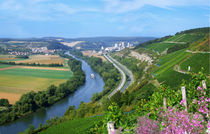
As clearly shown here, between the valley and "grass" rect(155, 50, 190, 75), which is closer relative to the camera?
the valley

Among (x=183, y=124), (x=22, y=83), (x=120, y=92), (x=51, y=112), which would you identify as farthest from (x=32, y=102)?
(x=183, y=124)

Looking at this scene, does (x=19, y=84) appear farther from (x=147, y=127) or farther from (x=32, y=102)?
(x=147, y=127)

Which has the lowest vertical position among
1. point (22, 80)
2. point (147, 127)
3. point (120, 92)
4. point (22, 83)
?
point (22, 83)

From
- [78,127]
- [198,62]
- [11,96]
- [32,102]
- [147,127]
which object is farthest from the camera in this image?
[11,96]

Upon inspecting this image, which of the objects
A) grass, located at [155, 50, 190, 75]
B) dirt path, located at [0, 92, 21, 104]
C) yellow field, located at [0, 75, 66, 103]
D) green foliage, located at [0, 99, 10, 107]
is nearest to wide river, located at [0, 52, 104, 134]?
green foliage, located at [0, 99, 10, 107]

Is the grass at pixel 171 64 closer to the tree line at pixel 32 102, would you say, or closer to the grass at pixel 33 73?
the tree line at pixel 32 102

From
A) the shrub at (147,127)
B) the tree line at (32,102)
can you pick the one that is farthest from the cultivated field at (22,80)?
the shrub at (147,127)

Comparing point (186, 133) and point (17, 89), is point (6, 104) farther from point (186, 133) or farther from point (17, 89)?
point (186, 133)

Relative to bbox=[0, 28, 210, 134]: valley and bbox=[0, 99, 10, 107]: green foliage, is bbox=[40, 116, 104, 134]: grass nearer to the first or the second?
bbox=[0, 28, 210, 134]: valley
